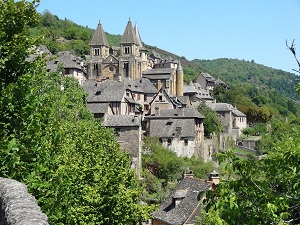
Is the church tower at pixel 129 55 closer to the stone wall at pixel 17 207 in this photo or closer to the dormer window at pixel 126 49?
the dormer window at pixel 126 49

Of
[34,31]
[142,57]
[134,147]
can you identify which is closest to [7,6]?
[134,147]

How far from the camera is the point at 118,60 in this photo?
317ft

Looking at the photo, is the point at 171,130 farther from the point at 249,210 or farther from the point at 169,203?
the point at 249,210

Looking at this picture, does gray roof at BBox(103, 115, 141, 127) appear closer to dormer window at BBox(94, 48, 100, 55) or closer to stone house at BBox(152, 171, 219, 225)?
stone house at BBox(152, 171, 219, 225)

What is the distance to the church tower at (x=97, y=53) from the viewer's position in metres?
96.3

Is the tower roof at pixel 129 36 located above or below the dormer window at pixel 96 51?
above

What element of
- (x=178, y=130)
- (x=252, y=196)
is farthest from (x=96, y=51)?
(x=252, y=196)

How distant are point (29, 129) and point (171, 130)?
47986 mm

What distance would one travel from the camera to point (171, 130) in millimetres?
61500

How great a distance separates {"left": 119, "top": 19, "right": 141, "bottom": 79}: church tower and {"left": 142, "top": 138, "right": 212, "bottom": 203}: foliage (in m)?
38.0

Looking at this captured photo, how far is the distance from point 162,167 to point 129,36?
48.6 m

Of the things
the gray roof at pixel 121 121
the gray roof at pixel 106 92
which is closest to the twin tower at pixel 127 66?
the gray roof at pixel 106 92

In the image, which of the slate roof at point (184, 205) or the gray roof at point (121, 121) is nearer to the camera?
the slate roof at point (184, 205)

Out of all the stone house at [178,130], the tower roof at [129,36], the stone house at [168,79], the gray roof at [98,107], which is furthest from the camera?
the tower roof at [129,36]
